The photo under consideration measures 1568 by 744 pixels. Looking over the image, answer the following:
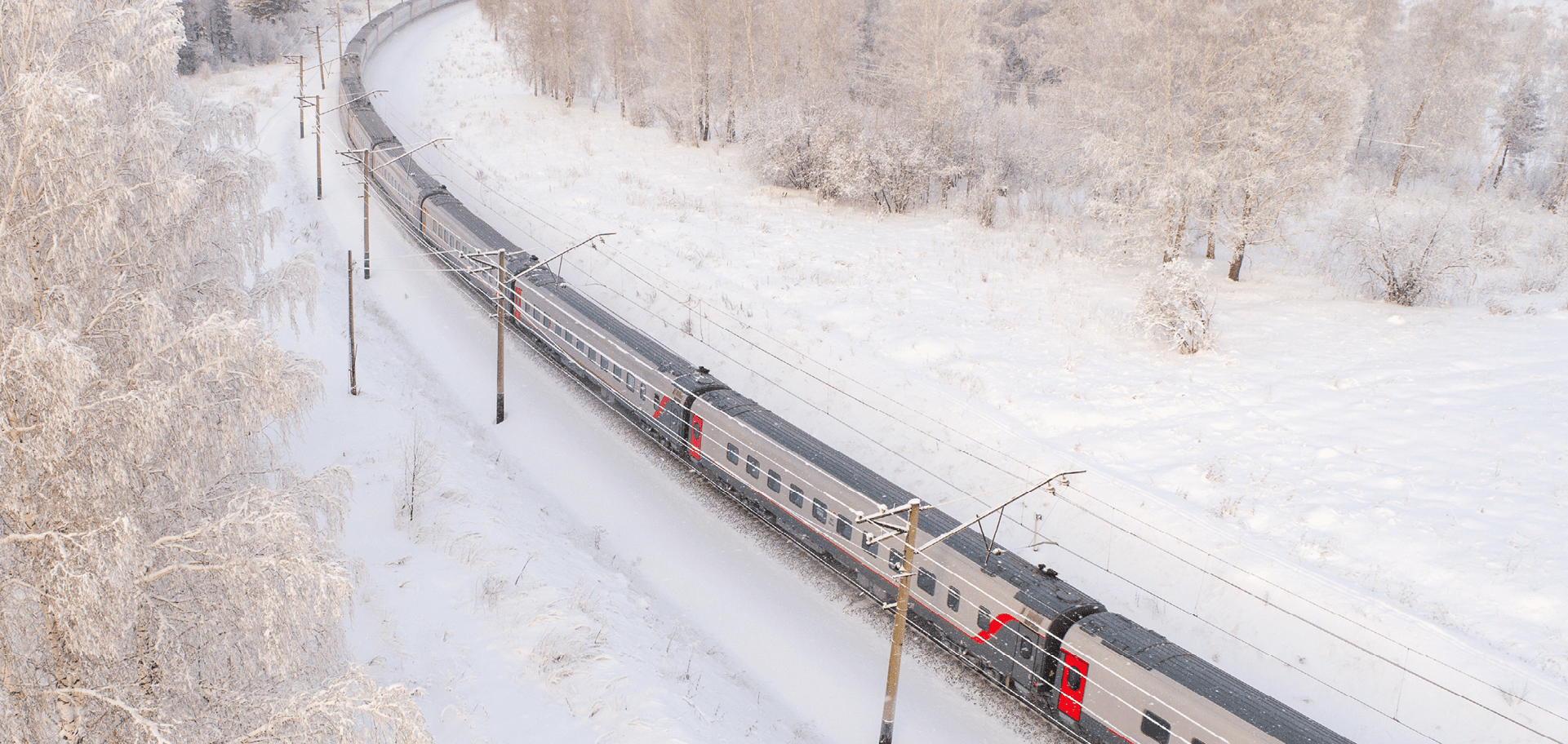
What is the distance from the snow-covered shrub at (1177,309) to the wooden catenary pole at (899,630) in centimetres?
1407

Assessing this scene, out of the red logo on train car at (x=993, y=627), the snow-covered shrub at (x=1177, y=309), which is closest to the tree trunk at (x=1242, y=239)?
the snow-covered shrub at (x=1177, y=309)

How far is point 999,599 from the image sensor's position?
1573cm

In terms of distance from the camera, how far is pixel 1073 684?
584 inches

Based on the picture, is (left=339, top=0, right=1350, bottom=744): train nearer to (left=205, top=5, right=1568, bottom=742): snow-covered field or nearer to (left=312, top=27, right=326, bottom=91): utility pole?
(left=205, top=5, right=1568, bottom=742): snow-covered field

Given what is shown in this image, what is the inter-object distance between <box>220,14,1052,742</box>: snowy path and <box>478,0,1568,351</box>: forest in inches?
573

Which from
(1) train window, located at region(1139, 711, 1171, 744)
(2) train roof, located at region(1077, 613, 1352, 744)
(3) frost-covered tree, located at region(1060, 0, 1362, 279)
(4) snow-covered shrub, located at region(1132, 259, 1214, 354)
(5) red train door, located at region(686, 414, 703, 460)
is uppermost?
(3) frost-covered tree, located at region(1060, 0, 1362, 279)

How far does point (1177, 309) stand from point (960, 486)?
869 cm

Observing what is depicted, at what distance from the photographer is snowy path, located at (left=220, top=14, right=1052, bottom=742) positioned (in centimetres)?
1500

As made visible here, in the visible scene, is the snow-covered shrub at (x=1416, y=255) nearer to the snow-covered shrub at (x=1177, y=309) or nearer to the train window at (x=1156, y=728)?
the snow-covered shrub at (x=1177, y=309)

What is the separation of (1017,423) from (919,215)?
60.0 feet

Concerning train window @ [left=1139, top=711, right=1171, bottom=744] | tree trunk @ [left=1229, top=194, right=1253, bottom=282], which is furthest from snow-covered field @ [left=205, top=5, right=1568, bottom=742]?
train window @ [left=1139, top=711, right=1171, bottom=744]

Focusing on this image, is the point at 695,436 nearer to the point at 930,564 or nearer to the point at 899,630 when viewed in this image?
the point at 930,564

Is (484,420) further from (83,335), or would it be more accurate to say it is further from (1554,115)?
(1554,115)

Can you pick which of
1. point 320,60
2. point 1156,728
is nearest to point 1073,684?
point 1156,728
